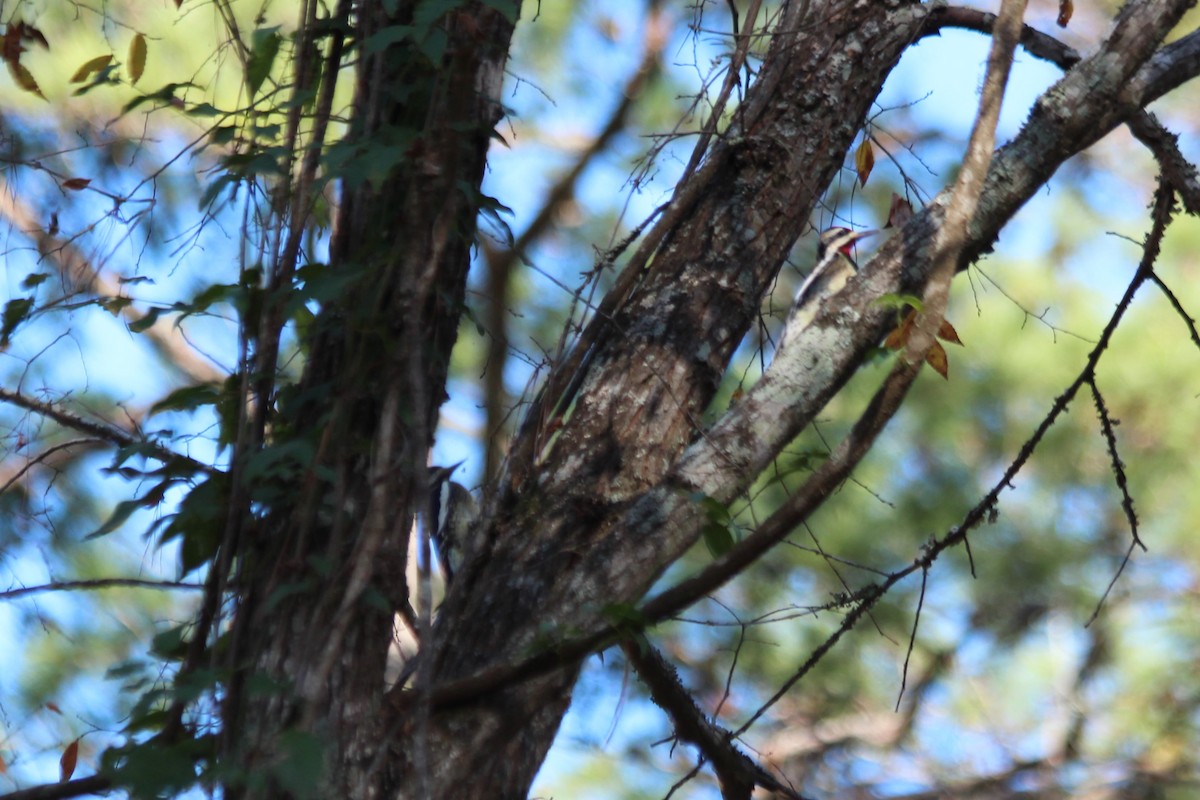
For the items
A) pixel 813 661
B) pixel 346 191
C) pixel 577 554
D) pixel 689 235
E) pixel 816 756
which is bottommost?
pixel 813 661

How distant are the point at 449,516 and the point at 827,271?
4.93ft

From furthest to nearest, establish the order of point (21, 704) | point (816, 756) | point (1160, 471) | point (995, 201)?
point (1160, 471) → point (816, 756) → point (21, 704) → point (995, 201)

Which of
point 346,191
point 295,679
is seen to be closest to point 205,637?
point 295,679

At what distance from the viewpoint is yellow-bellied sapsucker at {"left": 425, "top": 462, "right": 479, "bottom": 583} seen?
4.22 m

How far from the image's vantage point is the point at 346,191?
1.82 metres

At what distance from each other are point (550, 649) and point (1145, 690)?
4192 mm

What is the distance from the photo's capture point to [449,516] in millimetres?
4344

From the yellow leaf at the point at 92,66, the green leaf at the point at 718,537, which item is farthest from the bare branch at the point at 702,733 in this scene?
the yellow leaf at the point at 92,66

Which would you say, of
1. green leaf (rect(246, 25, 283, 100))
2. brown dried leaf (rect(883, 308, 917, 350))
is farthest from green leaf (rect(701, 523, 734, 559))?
green leaf (rect(246, 25, 283, 100))

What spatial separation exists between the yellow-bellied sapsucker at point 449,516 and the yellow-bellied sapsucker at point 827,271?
4.03ft

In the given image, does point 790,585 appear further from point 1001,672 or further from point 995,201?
point 995,201

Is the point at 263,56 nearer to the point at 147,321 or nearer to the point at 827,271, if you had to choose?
the point at 147,321

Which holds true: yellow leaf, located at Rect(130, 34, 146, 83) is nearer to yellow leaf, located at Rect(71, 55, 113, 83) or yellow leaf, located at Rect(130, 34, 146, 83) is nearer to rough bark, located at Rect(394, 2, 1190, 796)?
yellow leaf, located at Rect(71, 55, 113, 83)

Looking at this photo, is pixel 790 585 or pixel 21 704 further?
pixel 790 585
